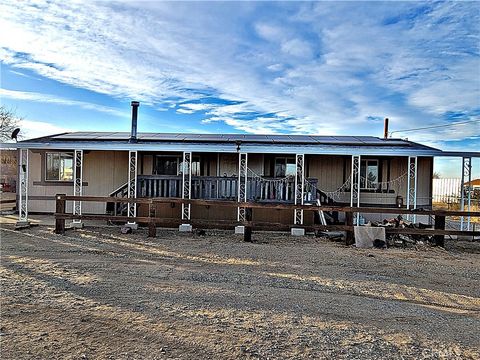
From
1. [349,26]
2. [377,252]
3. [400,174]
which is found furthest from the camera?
[400,174]

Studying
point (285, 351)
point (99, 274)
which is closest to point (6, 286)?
point (99, 274)

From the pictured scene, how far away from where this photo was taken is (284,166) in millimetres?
15273

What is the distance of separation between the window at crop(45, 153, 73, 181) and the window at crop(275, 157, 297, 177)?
28.3 ft

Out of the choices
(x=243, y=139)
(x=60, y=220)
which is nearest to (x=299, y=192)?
(x=243, y=139)

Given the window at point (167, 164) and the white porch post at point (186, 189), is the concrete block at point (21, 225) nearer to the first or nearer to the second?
the white porch post at point (186, 189)

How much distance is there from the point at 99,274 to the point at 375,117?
78.1 ft

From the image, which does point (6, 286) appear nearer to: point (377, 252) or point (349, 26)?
point (377, 252)

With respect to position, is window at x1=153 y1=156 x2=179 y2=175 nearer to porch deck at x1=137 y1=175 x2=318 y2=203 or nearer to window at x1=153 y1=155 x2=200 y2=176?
window at x1=153 y1=155 x2=200 y2=176

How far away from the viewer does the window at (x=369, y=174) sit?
49.7 ft

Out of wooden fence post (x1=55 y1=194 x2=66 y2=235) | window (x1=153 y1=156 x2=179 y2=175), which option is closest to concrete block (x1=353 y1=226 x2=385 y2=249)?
wooden fence post (x1=55 y1=194 x2=66 y2=235)

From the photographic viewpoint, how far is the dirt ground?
138 inches

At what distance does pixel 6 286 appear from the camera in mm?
5277

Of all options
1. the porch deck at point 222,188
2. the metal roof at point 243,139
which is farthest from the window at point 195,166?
the porch deck at point 222,188

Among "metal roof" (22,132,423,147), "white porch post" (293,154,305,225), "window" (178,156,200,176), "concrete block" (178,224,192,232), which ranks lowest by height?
"concrete block" (178,224,192,232)
